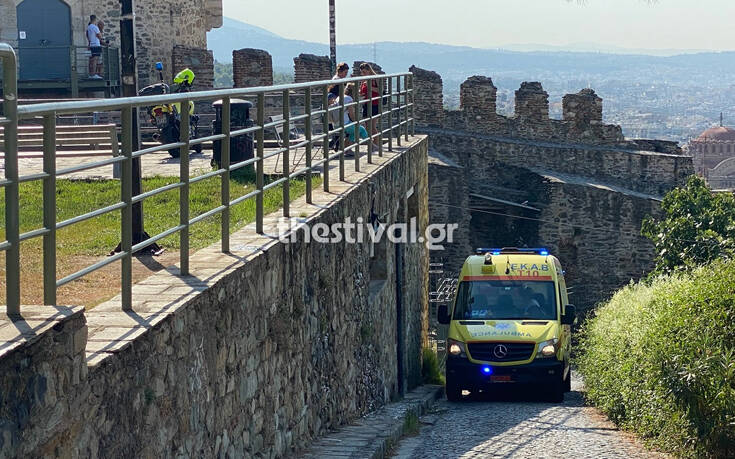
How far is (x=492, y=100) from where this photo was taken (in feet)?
110

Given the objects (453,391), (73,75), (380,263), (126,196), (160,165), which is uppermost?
(73,75)

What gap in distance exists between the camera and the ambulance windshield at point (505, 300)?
15.8 metres

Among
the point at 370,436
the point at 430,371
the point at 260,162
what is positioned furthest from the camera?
the point at 430,371

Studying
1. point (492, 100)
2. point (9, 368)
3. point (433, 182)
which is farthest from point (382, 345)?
point (492, 100)

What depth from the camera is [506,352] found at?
15109 millimetres

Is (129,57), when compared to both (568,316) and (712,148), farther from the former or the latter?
(712,148)

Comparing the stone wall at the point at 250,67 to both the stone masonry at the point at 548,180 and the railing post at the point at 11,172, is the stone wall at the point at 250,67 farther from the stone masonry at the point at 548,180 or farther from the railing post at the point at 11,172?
the railing post at the point at 11,172

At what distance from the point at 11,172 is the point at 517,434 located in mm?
7985

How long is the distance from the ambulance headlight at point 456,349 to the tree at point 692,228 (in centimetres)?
1005

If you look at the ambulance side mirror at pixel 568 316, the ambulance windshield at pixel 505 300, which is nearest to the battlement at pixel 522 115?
the ambulance windshield at pixel 505 300

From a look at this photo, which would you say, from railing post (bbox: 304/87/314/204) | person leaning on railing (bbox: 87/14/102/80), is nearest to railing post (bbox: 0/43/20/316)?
railing post (bbox: 304/87/314/204)

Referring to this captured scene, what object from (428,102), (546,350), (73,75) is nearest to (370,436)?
(546,350)

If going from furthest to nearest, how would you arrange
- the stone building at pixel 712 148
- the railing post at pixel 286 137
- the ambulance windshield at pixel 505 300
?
the stone building at pixel 712 148 → the ambulance windshield at pixel 505 300 → the railing post at pixel 286 137

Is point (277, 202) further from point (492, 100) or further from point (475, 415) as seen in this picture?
point (492, 100)
